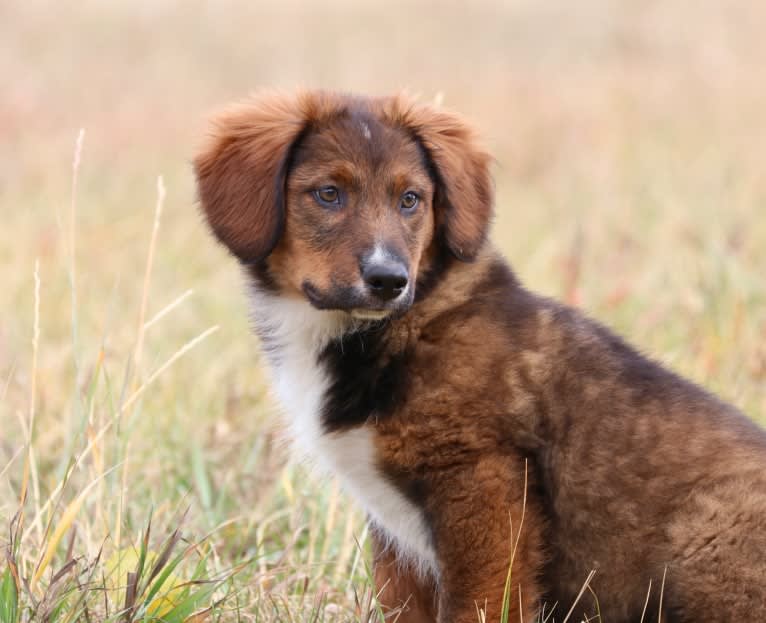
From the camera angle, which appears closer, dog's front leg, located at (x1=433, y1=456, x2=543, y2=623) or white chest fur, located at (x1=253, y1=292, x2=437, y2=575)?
dog's front leg, located at (x1=433, y1=456, x2=543, y2=623)

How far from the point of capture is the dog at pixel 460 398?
139 inches

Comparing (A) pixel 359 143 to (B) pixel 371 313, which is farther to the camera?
(A) pixel 359 143

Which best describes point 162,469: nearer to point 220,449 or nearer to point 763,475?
point 220,449

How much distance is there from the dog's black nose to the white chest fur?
341 mm

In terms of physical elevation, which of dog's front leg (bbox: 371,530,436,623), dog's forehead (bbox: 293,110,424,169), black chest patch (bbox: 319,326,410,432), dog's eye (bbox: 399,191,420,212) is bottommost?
dog's front leg (bbox: 371,530,436,623)

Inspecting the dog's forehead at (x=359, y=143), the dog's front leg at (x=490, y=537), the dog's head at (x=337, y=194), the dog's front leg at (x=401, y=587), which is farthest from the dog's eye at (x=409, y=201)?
the dog's front leg at (x=401, y=587)

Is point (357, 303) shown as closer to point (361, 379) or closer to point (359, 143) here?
point (361, 379)

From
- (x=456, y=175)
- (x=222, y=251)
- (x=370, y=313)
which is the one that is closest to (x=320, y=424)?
(x=370, y=313)

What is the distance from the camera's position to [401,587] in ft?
13.9

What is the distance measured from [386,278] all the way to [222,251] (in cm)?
518

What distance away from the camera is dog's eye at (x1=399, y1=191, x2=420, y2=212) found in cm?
392

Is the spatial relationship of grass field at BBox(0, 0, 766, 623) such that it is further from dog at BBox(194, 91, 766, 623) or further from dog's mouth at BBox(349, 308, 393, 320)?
dog's mouth at BBox(349, 308, 393, 320)

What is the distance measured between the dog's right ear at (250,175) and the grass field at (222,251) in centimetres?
25

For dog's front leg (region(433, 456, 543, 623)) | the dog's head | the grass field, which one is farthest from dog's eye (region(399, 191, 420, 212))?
dog's front leg (region(433, 456, 543, 623))
